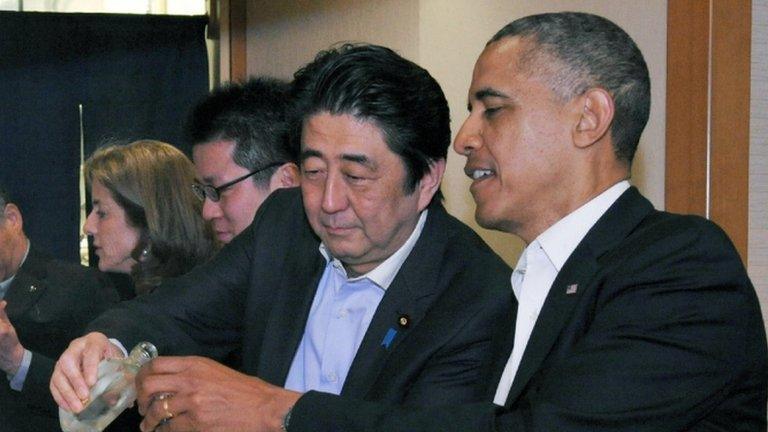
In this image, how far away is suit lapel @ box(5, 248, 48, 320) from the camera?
2590mm

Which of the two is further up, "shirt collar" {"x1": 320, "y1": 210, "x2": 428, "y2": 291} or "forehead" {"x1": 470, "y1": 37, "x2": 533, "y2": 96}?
"forehead" {"x1": 470, "y1": 37, "x2": 533, "y2": 96}

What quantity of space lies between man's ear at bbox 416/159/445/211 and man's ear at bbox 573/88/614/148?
341 millimetres

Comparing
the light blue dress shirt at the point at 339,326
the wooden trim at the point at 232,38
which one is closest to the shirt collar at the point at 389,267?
the light blue dress shirt at the point at 339,326

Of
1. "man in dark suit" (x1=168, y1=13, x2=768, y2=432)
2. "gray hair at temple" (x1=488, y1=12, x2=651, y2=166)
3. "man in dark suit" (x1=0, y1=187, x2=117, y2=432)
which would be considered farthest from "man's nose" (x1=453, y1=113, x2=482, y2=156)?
"man in dark suit" (x1=0, y1=187, x2=117, y2=432)

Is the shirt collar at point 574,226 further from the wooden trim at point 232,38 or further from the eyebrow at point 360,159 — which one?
the wooden trim at point 232,38

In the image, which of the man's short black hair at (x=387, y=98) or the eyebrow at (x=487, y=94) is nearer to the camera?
the eyebrow at (x=487, y=94)

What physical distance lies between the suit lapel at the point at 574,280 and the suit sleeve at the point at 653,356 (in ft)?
0.08

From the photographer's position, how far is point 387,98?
1.74m

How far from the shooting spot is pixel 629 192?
150cm

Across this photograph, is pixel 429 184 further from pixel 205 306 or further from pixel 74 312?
pixel 74 312

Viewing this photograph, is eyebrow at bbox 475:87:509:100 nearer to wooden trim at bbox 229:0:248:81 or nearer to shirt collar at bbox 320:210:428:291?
shirt collar at bbox 320:210:428:291

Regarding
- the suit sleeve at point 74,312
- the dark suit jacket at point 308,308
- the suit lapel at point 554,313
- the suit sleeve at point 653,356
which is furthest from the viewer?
the suit sleeve at point 74,312

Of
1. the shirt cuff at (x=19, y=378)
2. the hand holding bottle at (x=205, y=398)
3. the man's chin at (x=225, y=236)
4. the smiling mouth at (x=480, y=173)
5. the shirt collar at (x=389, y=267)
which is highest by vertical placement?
the smiling mouth at (x=480, y=173)

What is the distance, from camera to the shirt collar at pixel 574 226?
59.2 inches
